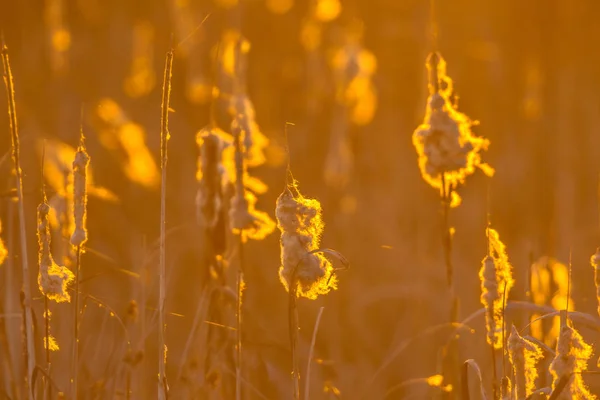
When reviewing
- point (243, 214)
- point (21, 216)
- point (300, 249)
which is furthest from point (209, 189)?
point (300, 249)

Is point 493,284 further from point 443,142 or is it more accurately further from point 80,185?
point 80,185

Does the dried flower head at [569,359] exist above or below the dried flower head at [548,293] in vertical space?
below

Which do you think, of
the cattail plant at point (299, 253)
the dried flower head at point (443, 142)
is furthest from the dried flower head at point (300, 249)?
the dried flower head at point (443, 142)

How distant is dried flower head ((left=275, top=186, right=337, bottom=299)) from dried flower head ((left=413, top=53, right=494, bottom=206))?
17.2 inches

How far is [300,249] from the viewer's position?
1611mm

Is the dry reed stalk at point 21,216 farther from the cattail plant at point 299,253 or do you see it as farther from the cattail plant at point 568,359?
the cattail plant at point 568,359

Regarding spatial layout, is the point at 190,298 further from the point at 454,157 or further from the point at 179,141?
the point at 454,157

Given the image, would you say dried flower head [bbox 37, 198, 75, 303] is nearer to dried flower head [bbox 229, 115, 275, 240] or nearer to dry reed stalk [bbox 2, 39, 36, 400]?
dry reed stalk [bbox 2, 39, 36, 400]

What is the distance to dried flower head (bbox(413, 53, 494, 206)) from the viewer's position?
6.47ft

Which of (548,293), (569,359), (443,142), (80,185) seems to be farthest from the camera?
(548,293)

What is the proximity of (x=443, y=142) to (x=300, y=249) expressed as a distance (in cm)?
52

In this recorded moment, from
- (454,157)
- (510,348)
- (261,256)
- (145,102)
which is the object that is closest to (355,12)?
(261,256)

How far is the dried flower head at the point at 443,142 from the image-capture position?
197 centimetres

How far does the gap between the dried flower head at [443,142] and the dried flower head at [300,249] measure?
436 millimetres
